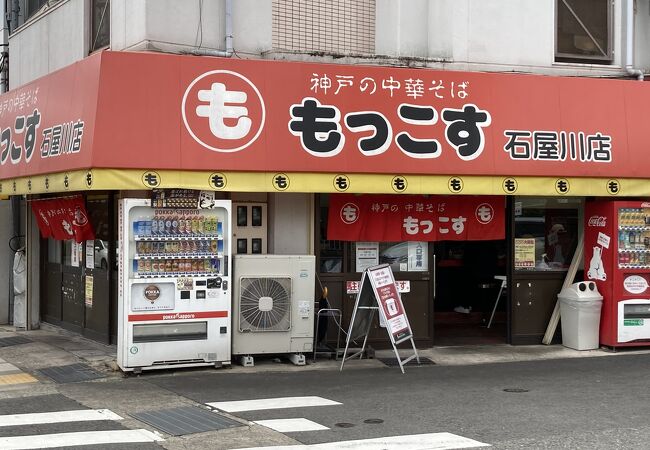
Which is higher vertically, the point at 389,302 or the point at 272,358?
the point at 389,302

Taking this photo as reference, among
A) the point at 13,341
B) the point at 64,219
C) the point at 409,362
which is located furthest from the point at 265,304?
the point at 13,341

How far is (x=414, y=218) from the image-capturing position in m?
12.9

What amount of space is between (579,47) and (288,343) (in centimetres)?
753

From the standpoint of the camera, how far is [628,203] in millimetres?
13156

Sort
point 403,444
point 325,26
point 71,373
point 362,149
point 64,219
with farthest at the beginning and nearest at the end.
Result: point 64,219
point 325,26
point 362,149
point 71,373
point 403,444

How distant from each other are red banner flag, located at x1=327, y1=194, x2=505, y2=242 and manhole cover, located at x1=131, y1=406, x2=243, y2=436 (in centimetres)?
447

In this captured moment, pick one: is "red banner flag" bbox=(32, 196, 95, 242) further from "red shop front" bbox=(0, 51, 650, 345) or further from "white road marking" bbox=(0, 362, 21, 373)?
"white road marking" bbox=(0, 362, 21, 373)

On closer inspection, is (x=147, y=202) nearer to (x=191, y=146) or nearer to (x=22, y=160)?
(x=191, y=146)

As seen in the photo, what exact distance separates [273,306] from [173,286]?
1.52m

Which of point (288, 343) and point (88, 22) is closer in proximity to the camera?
point (288, 343)

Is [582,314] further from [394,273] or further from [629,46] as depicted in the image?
[629,46]

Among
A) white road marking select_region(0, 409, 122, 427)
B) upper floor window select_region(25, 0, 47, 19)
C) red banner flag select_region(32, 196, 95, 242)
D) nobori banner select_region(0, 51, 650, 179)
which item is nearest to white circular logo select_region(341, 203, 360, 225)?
nobori banner select_region(0, 51, 650, 179)

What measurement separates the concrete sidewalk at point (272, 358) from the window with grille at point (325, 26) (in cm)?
505

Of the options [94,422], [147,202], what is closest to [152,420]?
[94,422]
